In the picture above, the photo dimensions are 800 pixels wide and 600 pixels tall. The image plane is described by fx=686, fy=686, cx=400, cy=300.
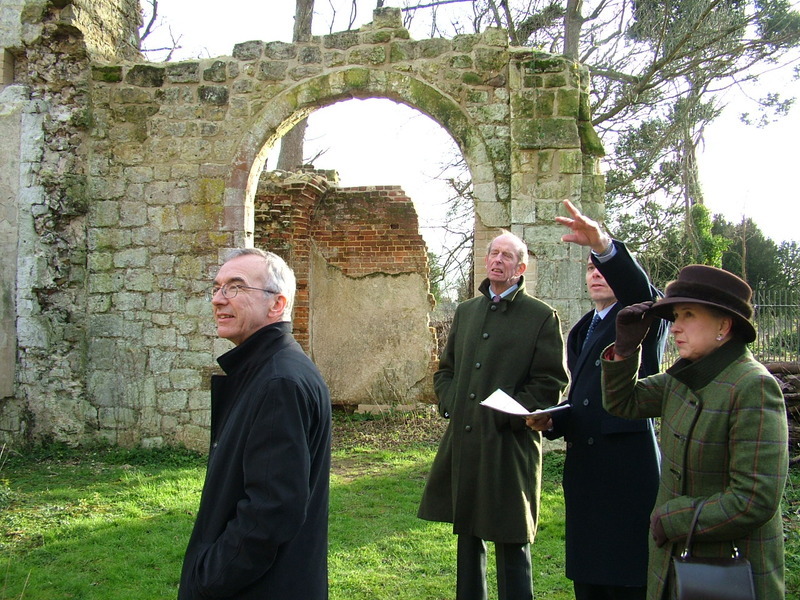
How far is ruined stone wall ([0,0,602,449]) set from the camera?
717cm

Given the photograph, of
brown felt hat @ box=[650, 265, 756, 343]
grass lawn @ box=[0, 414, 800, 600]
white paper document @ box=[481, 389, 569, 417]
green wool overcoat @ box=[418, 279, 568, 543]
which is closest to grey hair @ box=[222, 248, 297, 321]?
white paper document @ box=[481, 389, 569, 417]

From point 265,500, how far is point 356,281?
8671 mm

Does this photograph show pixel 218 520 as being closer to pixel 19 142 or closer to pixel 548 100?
pixel 548 100

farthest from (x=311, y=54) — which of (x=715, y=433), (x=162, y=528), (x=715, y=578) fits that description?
(x=715, y=578)

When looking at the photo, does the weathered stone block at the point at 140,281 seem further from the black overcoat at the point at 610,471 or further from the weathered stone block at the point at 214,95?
the black overcoat at the point at 610,471

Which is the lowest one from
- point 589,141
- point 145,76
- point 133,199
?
point 133,199

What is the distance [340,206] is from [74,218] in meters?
4.18

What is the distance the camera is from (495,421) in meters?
3.26

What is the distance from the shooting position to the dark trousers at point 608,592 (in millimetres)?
2693

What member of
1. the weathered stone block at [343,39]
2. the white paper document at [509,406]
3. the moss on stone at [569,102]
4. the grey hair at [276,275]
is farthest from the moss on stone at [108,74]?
the white paper document at [509,406]

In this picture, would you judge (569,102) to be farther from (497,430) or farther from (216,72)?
(497,430)

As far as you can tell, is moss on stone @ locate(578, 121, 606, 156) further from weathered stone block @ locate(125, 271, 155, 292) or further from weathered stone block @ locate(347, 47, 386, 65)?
weathered stone block @ locate(125, 271, 155, 292)

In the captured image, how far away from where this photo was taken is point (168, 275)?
23.9ft

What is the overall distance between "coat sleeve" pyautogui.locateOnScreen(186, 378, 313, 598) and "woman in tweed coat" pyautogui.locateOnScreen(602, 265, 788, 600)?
1.14m
